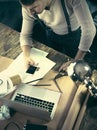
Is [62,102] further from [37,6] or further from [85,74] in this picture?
[37,6]

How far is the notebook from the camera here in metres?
1.81

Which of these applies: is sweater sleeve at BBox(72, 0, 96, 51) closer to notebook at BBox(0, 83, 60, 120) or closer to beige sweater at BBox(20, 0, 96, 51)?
beige sweater at BBox(20, 0, 96, 51)

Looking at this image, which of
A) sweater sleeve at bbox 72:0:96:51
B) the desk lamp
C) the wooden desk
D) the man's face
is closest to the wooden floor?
the wooden desk

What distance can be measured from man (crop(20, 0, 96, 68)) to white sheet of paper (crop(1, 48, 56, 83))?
0.15 feet

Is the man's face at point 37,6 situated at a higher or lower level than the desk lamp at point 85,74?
higher

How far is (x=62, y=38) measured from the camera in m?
2.47

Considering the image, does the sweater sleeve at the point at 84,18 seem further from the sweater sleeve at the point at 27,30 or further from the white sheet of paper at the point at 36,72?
the sweater sleeve at the point at 27,30

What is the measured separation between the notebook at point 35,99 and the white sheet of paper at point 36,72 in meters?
0.09

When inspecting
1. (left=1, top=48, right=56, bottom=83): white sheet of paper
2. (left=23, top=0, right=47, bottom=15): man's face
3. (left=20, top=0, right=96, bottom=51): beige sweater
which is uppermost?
(left=23, top=0, right=47, bottom=15): man's face

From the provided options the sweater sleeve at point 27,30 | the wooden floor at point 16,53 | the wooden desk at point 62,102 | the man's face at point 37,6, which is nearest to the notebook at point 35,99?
the wooden desk at point 62,102

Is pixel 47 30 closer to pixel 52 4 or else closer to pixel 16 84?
pixel 52 4

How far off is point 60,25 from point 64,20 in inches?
3.0

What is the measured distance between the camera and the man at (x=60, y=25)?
6.51ft

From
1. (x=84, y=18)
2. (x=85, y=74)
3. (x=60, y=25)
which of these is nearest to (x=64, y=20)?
(x=60, y=25)
